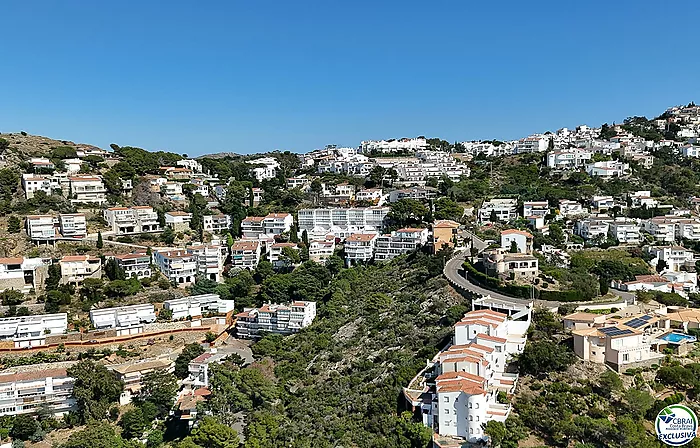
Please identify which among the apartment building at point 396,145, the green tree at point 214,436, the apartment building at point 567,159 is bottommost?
the green tree at point 214,436

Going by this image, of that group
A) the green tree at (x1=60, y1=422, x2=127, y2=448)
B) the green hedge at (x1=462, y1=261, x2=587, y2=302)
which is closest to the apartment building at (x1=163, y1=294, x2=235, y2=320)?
the green tree at (x1=60, y1=422, x2=127, y2=448)

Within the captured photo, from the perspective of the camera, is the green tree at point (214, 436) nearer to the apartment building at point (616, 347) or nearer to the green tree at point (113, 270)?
the apartment building at point (616, 347)

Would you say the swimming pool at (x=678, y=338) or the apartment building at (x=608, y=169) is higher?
the apartment building at (x=608, y=169)

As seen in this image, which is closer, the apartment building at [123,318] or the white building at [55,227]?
the apartment building at [123,318]

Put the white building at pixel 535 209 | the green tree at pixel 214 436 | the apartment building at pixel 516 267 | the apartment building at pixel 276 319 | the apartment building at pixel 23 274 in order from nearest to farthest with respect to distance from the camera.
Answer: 1. the green tree at pixel 214 436
2. the apartment building at pixel 516 267
3. the apartment building at pixel 276 319
4. the apartment building at pixel 23 274
5. the white building at pixel 535 209

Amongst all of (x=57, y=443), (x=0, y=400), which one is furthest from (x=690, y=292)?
(x=0, y=400)

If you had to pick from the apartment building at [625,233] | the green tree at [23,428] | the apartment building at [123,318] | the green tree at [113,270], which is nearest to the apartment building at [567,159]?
the apartment building at [625,233]

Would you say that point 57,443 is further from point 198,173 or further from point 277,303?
point 198,173

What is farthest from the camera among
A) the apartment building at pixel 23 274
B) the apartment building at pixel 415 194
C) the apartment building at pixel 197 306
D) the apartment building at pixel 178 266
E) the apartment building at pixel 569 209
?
the apartment building at pixel 415 194
